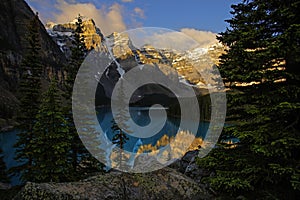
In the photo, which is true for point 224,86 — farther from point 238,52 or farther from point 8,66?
point 8,66

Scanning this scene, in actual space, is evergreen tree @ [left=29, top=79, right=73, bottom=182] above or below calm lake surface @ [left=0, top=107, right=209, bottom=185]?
above

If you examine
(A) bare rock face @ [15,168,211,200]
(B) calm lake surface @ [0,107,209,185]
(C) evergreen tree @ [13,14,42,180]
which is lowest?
(B) calm lake surface @ [0,107,209,185]

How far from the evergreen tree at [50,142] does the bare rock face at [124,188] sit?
726 centimetres

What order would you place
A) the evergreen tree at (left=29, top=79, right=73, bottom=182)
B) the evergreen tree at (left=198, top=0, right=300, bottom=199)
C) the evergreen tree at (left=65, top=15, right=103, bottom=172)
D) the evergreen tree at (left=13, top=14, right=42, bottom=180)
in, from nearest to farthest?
the evergreen tree at (left=198, top=0, right=300, bottom=199), the evergreen tree at (left=29, top=79, right=73, bottom=182), the evergreen tree at (left=65, top=15, right=103, bottom=172), the evergreen tree at (left=13, top=14, right=42, bottom=180)

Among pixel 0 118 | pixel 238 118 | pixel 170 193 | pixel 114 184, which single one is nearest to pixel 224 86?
pixel 238 118

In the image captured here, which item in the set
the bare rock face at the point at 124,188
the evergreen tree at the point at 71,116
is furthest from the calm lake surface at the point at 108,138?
the bare rock face at the point at 124,188

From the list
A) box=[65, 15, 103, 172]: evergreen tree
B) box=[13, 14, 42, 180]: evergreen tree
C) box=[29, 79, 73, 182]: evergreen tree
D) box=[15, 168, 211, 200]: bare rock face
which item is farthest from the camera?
box=[13, 14, 42, 180]: evergreen tree

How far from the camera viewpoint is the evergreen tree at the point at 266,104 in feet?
23.5

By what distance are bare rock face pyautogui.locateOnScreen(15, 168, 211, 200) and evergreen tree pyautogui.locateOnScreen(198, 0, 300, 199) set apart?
1080 millimetres

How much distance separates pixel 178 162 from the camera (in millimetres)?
15109

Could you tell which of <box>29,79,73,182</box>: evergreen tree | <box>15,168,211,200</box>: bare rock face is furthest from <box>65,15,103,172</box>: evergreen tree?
<box>15,168,211,200</box>: bare rock face

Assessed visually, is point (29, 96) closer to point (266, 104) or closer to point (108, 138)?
point (266, 104)

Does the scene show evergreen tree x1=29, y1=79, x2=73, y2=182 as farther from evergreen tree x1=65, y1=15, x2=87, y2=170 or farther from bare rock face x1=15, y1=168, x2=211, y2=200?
bare rock face x1=15, y1=168, x2=211, y2=200

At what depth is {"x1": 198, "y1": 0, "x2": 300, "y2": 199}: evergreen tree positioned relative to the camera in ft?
23.5
